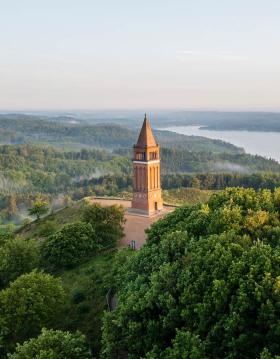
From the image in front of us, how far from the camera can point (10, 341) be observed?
2655 cm

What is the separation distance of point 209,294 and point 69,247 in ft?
72.3

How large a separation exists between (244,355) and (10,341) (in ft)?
55.3

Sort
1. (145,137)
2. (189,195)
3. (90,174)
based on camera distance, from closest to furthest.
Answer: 1. (145,137)
2. (189,195)
3. (90,174)

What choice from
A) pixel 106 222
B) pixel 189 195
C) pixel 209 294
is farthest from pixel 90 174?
pixel 209 294

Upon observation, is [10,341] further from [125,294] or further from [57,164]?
[57,164]

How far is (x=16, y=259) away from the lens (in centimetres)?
3478

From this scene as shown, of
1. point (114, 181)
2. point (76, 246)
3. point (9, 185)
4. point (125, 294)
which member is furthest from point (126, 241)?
point (9, 185)

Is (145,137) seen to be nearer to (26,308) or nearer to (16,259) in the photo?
(16,259)

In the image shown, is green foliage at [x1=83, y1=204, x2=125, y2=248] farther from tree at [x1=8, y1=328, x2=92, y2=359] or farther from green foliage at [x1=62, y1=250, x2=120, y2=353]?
tree at [x1=8, y1=328, x2=92, y2=359]

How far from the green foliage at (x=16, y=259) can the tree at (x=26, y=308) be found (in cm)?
685

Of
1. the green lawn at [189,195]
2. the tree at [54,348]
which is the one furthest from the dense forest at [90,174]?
the tree at [54,348]

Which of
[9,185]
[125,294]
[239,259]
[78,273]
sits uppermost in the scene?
[239,259]

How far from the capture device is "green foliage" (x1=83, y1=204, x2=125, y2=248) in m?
41.1

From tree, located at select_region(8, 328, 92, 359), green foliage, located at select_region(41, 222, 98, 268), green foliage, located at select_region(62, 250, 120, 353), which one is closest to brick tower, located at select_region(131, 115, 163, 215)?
green foliage, located at select_region(62, 250, 120, 353)
